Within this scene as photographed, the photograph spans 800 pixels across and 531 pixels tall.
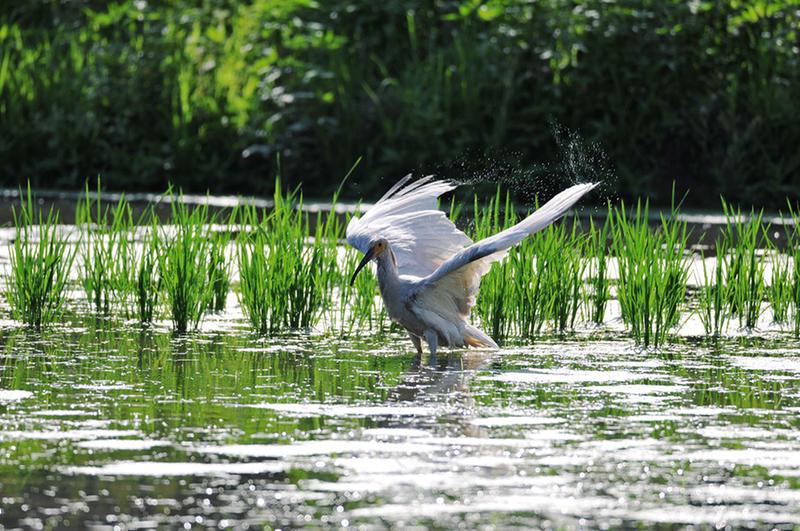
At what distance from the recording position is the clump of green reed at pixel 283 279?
27.1ft

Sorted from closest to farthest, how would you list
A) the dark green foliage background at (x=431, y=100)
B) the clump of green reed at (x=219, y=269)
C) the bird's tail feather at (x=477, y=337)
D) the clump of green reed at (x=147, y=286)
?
the bird's tail feather at (x=477, y=337) → the clump of green reed at (x=147, y=286) → the clump of green reed at (x=219, y=269) → the dark green foliage background at (x=431, y=100)

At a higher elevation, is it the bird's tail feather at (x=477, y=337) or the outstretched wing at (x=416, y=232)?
the outstretched wing at (x=416, y=232)

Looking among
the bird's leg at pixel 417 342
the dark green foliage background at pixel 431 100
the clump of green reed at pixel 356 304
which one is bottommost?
the bird's leg at pixel 417 342

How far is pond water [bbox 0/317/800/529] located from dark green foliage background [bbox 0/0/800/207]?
7542 mm

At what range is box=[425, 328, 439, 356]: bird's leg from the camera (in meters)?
7.60

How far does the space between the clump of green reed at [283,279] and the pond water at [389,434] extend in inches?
11.9

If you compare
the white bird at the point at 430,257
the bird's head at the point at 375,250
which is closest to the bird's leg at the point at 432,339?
the white bird at the point at 430,257

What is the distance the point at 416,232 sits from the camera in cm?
830

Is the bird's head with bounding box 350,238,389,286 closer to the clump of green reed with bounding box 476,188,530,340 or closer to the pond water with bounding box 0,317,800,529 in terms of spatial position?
the pond water with bounding box 0,317,800,529

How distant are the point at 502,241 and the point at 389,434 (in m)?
1.60

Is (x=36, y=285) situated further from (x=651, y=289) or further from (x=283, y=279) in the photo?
(x=651, y=289)

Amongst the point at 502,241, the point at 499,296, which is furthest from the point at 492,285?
the point at 502,241

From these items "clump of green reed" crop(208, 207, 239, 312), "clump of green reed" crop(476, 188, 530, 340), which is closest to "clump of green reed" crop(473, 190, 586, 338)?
"clump of green reed" crop(476, 188, 530, 340)

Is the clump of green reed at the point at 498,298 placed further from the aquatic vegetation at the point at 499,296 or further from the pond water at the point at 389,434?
the pond water at the point at 389,434
